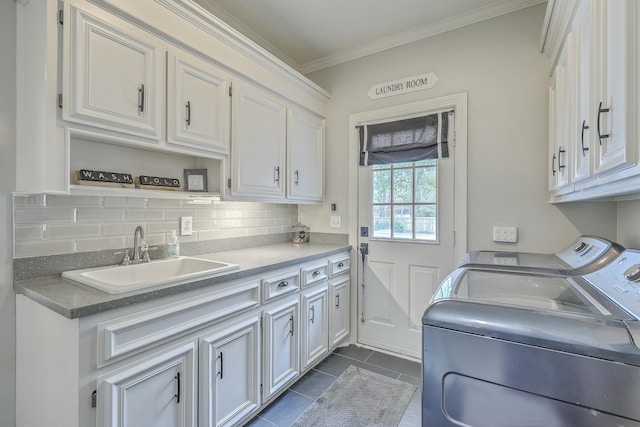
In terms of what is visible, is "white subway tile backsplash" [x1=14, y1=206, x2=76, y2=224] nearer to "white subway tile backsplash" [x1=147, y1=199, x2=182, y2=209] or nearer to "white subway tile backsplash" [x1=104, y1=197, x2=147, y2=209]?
"white subway tile backsplash" [x1=104, y1=197, x2=147, y2=209]

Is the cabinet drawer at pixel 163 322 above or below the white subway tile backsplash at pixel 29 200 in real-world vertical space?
below

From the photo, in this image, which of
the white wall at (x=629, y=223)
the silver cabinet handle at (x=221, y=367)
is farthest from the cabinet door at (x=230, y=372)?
the white wall at (x=629, y=223)

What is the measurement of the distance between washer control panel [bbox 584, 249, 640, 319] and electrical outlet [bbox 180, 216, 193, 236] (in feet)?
6.96

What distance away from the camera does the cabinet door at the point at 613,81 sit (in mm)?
788

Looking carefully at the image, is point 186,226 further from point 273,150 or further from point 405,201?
point 405,201

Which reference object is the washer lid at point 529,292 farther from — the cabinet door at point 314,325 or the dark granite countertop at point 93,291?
the cabinet door at point 314,325

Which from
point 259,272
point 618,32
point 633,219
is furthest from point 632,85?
point 259,272

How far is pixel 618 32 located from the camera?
855 mm

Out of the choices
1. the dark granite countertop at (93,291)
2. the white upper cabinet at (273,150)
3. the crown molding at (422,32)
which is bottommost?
the dark granite countertop at (93,291)

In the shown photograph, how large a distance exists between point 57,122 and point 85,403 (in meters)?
1.06

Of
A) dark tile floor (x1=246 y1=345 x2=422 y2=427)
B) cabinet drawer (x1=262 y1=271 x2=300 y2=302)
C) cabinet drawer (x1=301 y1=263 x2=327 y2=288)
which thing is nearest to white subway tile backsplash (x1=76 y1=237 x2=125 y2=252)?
cabinet drawer (x1=262 y1=271 x2=300 y2=302)

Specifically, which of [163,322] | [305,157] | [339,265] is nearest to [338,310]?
[339,265]

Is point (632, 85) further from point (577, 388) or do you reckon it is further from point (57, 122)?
point (57, 122)

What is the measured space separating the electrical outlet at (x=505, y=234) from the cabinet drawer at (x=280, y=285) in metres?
1.45
